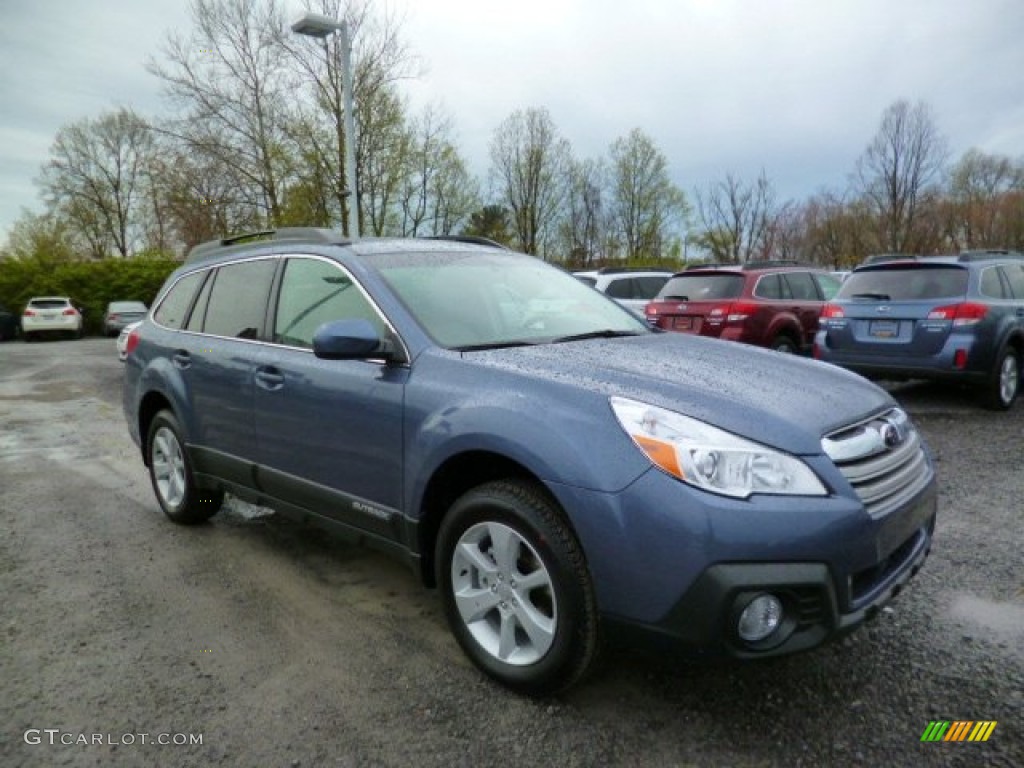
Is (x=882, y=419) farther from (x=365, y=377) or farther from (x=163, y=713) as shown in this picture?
(x=163, y=713)

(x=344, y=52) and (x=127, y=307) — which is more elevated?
(x=344, y=52)

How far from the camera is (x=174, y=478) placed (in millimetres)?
4688

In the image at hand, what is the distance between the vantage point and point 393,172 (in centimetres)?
2266

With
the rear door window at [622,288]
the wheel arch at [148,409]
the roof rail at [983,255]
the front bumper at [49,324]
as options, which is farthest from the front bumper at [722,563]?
the front bumper at [49,324]

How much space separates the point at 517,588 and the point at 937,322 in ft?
21.7

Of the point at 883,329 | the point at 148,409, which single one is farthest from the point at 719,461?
the point at 883,329

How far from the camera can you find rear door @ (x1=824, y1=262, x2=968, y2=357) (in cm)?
739

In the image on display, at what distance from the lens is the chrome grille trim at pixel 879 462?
234cm

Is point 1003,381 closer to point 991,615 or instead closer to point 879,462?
point 991,615

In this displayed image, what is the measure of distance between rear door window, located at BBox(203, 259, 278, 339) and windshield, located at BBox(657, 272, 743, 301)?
6772 mm

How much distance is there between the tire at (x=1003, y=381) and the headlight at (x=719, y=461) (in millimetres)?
6516

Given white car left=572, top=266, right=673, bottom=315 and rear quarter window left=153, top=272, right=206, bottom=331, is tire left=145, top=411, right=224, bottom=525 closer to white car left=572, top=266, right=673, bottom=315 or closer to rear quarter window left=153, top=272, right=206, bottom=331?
rear quarter window left=153, top=272, right=206, bottom=331

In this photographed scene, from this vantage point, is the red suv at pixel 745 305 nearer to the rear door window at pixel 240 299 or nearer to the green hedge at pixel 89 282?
the rear door window at pixel 240 299

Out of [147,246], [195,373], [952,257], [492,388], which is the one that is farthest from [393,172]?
[147,246]
